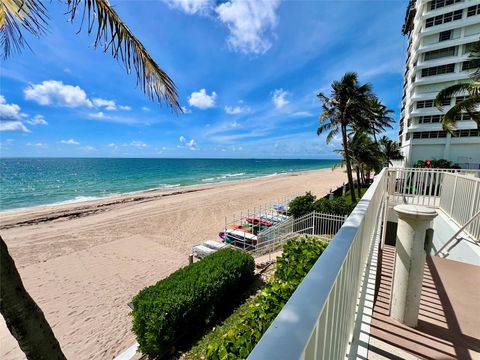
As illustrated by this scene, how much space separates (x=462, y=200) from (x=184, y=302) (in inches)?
272

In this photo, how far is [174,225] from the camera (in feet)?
58.6

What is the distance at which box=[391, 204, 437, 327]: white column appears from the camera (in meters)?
2.42

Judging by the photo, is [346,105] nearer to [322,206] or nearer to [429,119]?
[322,206]

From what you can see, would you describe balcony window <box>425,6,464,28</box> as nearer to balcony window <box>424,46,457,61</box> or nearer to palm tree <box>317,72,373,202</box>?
balcony window <box>424,46,457,61</box>

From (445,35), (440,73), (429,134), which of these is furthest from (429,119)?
(445,35)

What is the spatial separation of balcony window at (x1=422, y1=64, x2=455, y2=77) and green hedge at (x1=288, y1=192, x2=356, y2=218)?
23.9m

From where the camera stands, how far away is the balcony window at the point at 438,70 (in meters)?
25.7

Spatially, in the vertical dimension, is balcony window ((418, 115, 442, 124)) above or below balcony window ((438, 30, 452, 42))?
below

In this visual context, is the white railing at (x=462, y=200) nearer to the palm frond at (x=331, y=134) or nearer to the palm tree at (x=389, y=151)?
the palm frond at (x=331, y=134)

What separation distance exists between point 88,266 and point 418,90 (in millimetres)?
36735

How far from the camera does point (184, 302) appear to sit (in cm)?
568

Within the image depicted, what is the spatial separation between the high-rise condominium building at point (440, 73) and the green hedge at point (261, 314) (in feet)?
92.1

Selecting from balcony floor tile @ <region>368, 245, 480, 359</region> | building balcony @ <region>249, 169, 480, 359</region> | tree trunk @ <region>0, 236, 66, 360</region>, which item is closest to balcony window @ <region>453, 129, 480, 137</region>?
building balcony @ <region>249, 169, 480, 359</region>

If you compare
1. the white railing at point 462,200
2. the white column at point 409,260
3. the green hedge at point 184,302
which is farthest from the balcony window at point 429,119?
the white column at point 409,260
